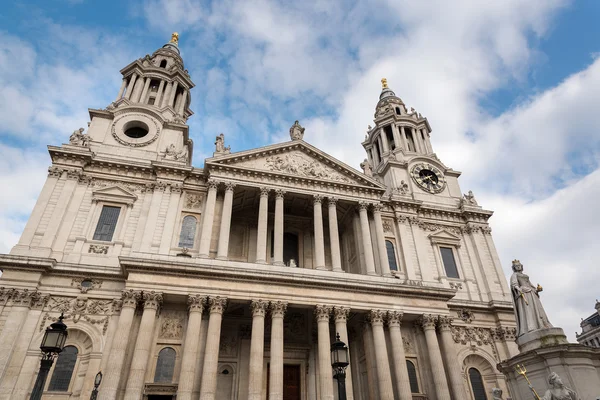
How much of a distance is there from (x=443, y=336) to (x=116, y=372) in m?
17.2

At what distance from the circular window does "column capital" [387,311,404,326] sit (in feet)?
71.2

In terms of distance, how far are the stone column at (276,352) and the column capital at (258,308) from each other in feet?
1.39

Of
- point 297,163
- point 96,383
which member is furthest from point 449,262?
point 96,383

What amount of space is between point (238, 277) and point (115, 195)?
34.1 feet

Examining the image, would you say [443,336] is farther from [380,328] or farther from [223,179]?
[223,179]

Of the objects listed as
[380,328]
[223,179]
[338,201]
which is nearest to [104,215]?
[223,179]

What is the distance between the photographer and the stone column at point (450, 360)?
71.3 ft

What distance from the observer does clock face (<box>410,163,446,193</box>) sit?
113ft

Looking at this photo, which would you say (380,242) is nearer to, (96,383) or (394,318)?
(394,318)

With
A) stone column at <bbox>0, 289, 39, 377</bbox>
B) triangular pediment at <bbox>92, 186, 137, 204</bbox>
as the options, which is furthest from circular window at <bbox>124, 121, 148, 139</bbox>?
stone column at <bbox>0, 289, 39, 377</bbox>

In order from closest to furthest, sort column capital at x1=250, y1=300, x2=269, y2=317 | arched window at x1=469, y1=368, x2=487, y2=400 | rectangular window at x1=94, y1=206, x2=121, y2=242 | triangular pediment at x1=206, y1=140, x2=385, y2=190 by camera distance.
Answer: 1. column capital at x1=250, y1=300, x2=269, y2=317
2. rectangular window at x1=94, y1=206, x2=121, y2=242
3. arched window at x1=469, y1=368, x2=487, y2=400
4. triangular pediment at x1=206, y1=140, x2=385, y2=190

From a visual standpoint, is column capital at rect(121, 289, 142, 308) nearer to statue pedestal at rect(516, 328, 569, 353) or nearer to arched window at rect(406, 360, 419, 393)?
arched window at rect(406, 360, 419, 393)

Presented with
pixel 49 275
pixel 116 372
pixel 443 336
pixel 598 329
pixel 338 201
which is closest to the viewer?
pixel 116 372

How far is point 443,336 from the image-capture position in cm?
2344
